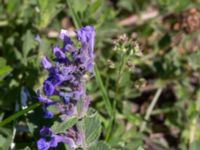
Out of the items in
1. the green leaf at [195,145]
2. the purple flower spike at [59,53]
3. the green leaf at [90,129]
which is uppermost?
the purple flower spike at [59,53]

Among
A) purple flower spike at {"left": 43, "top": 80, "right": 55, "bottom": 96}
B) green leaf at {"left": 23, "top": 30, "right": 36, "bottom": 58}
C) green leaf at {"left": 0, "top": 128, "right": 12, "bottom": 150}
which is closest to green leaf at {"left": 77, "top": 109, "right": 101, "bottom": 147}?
purple flower spike at {"left": 43, "top": 80, "right": 55, "bottom": 96}

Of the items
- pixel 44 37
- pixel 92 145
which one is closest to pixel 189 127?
pixel 44 37

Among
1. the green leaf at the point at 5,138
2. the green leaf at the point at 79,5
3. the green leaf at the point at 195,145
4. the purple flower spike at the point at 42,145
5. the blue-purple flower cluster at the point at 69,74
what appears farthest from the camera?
the green leaf at the point at 195,145

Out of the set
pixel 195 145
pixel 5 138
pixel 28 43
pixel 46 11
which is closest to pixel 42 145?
pixel 5 138

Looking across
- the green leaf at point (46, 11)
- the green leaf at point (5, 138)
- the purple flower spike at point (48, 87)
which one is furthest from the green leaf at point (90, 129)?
the green leaf at point (46, 11)

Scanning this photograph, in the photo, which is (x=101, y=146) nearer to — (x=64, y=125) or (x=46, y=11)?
(x=64, y=125)

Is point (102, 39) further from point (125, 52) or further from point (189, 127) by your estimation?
point (125, 52)

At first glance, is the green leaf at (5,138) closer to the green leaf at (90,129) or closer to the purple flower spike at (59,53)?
the green leaf at (90,129)
